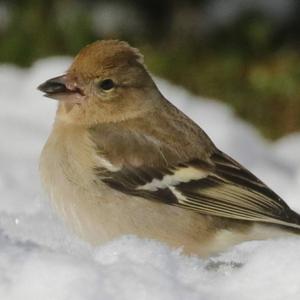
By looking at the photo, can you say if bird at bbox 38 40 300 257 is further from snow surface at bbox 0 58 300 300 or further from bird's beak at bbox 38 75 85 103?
snow surface at bbox 0 58 300 300

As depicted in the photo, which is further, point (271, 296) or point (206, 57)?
point (206, 57)

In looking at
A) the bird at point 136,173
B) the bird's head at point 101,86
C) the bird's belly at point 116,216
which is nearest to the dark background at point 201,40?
the bird's head at point 101,86

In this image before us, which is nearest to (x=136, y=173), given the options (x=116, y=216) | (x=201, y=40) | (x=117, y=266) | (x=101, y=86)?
(x=116, y=216)

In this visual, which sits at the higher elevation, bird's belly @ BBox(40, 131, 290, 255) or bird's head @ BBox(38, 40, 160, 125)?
bird's head @ BBox(38, 40, 160, 125)

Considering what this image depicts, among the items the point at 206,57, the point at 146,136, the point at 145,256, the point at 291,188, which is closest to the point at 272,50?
the point at 206,57

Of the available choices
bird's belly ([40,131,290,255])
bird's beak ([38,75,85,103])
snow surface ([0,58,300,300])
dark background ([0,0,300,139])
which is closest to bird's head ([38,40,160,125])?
bird's beak ([38,75,85,103])

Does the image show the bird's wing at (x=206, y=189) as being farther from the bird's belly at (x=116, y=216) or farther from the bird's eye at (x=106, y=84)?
the bird's eye at (x=106, y=84)

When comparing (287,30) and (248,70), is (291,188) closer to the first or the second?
(248,70)

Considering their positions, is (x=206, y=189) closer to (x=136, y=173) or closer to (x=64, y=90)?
(x=136, y=173)
